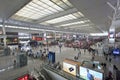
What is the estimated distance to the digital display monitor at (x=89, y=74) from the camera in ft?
23.9

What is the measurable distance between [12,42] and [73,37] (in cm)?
2427

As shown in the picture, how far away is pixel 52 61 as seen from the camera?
15367mm

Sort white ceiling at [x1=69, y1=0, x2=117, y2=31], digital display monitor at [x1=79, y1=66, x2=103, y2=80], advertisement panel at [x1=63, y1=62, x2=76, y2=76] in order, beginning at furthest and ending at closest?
advertisement panel at [x1=63, y1=62, x2=76, y2=76] → white ceiling at [x1=69, y1=0, x2=117, y2=31] → digital display monitor at [x1=79, y1=66, x2=103, y2=80]

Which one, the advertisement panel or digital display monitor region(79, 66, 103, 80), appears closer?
digital display monitor region(79, 66, 103, 80)

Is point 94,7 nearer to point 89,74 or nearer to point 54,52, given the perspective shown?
point 89,74

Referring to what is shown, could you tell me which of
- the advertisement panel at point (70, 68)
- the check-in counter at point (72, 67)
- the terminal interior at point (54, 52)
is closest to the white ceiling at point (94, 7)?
the terminal interior at point (54, 52)

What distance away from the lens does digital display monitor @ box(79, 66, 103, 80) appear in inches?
287

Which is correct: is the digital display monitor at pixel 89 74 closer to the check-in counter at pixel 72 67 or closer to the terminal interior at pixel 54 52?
the terminal interior at pixel 54 52

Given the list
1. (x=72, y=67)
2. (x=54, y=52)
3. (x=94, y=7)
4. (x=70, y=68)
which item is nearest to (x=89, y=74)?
(x=72, y=67)

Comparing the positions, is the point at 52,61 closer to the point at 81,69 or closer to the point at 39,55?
the point at 39,55

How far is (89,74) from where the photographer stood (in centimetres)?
793

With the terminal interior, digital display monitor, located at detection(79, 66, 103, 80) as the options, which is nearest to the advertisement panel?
the terminal interior

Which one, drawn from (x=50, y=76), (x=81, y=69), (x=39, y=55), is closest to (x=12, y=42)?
(x=39, y=55)

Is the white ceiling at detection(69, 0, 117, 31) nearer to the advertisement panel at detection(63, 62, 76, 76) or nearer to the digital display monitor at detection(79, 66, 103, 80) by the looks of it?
the digital display monitor at detection(79, 66, 103, 80)
